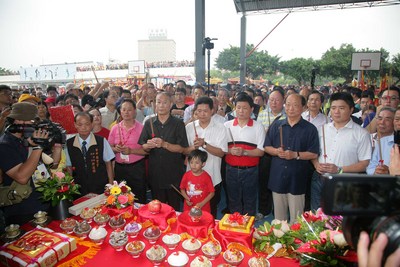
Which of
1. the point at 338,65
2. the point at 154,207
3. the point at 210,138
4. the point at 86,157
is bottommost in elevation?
the point at 154,207

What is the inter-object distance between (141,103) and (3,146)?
301cm

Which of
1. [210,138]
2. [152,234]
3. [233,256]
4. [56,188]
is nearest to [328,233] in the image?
[233,256]

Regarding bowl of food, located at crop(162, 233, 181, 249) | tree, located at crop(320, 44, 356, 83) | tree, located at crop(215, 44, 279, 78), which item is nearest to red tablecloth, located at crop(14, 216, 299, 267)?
bowl of food, located at crop(162, 233, 181, 249)

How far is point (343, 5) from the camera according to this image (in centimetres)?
1412

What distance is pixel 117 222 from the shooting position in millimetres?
1908

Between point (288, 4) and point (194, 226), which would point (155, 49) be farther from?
point (194, 226)

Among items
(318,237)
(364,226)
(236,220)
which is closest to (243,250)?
(236,220)

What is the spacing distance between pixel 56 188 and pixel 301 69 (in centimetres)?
3003

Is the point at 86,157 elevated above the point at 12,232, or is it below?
above

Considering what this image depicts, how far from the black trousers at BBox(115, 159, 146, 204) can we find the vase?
96 cm

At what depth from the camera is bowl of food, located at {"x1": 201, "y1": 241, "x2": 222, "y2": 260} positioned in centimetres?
157

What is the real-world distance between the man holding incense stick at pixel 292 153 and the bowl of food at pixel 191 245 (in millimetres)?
1305

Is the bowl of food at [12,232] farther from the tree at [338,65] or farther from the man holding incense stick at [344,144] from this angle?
the tree at [338,65]

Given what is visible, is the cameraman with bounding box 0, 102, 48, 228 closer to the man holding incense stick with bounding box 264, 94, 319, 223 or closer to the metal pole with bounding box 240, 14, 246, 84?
the man holding incense stick with bounding box 264, 94, 319, 223
